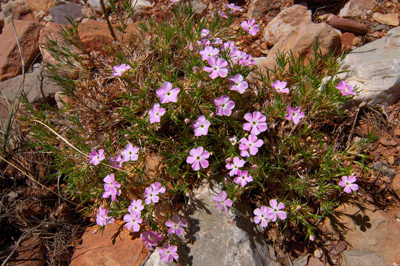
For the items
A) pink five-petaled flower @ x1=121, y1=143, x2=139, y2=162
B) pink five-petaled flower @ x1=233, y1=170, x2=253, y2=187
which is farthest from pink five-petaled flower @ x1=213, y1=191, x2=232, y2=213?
pink five-petaled flower @ x1=121, y1=143, x2=139, y2=162

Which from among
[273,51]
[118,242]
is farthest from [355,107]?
[118,242]

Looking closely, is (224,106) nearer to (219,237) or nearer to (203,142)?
(203,142)

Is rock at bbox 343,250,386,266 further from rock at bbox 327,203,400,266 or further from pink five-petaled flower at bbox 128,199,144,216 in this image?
pink five-petaled flower at bbox 128,199,144,216

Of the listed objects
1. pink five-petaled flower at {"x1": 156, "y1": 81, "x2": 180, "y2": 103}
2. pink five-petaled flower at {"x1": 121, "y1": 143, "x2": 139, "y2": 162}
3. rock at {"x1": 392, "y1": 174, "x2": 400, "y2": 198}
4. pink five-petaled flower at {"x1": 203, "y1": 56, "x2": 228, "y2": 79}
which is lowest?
rock at {"x1": 392, "y1": 174, "x2": 400, "y2": 198}

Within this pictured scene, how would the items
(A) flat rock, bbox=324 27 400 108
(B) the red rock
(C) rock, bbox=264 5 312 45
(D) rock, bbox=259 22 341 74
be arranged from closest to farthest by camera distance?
(A) flat rock, bbox=324 27 400 108 → (D) rock, bbox=259 22 341 74 → (B) the red rock → (C) rock, bbox=264 5 312 45

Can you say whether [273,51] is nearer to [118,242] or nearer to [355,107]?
[355,107]

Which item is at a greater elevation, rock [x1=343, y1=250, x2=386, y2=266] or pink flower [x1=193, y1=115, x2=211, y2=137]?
pink flower [x1=193, y1=115, x2=211, y2=137]

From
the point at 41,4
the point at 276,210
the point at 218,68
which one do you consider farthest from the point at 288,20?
the point at 41,4
